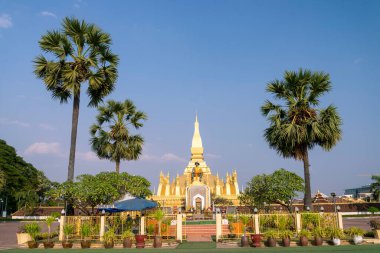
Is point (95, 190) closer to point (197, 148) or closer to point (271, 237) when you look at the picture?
point (271, 237)

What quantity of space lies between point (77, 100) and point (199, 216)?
1726 cm

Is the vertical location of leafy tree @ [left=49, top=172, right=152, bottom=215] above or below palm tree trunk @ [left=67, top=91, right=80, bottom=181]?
below

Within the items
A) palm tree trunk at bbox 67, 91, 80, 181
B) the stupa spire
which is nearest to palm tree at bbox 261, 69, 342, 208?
palm tree trunk at bbox 67, 91, 80, 181

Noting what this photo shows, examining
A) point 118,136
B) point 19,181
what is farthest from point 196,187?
point 19,181

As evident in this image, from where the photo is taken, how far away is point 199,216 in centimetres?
3194

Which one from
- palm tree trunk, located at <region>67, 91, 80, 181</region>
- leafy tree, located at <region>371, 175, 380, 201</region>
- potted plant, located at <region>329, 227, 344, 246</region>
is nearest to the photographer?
potted plant, located at <region>329, 227, 344, 246</region>

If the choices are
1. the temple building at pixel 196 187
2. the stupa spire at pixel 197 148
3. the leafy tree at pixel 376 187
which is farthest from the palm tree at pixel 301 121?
the stupa spire at pixel 197 148

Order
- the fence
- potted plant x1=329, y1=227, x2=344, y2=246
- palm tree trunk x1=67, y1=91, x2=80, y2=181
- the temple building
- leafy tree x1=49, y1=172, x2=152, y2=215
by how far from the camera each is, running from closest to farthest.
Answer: potted plant x1=329, y1=227, x2=344, y2=246
the fence
leafy tree x1=49, y1=172, x2=152, y2=215
palm tree trunk x1=67, y1=91, x2=80, y2=181
the temple building

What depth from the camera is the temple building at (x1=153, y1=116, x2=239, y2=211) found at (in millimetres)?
39056

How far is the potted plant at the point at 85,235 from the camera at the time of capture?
622 inches

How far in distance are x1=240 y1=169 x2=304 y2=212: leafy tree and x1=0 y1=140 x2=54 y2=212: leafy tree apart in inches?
1375

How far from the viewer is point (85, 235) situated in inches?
647

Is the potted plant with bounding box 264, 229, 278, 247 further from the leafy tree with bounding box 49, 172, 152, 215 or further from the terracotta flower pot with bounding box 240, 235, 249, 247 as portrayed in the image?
the leafy tree with bounding box 49, 172, 152, 215

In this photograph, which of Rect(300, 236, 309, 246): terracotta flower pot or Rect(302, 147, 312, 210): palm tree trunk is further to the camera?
Rect(302, 147, 312, 210): palm tree trunk
